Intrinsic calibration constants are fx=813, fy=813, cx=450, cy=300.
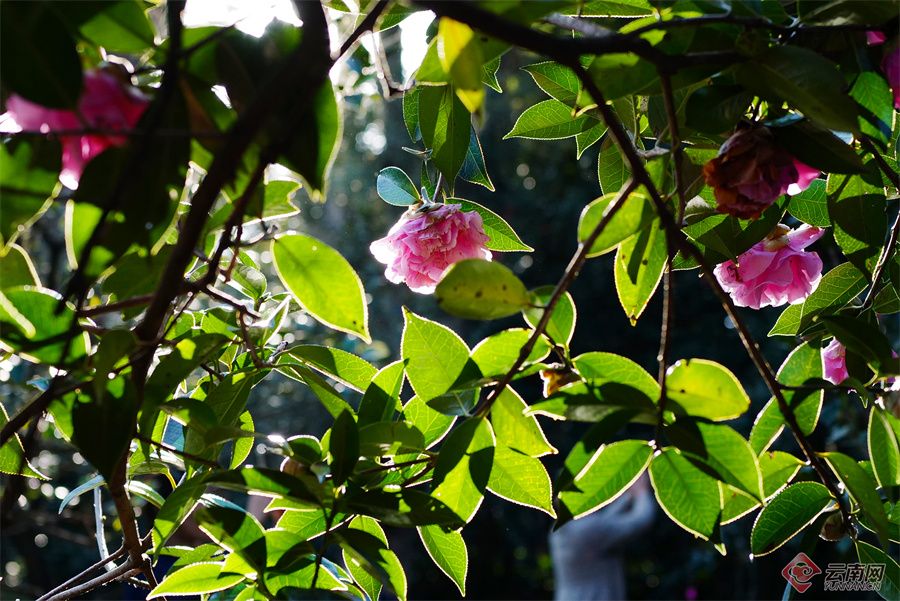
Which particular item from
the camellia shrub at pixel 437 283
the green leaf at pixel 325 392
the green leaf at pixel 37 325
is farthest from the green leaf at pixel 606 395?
the green leaf at pixel 37 325

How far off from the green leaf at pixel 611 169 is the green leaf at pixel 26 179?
1.18ft

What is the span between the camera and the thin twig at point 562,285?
35 cm

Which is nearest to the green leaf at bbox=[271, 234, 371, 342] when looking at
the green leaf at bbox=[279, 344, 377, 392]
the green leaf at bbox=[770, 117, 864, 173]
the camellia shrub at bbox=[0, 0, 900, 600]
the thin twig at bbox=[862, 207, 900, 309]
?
the camellia shrub at bbox=[0, 0, 900, 600]

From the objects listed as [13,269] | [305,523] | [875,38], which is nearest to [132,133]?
[13,269]

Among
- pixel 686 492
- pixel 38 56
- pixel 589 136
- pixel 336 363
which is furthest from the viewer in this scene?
pixel 589 136

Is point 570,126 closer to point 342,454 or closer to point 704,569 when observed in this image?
point 342,454

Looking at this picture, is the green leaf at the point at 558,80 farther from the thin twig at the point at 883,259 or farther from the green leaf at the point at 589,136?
the thin twig at the point at 883,259

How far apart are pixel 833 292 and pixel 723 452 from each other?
29cm

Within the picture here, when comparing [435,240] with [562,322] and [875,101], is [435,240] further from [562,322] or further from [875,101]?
[875,101]

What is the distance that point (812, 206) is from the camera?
57 centimetres

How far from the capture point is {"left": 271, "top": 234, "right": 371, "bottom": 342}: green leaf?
15.0 inches

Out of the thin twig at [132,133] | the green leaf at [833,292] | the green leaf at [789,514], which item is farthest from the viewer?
the green leaf at [833,292]

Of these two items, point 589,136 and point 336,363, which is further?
point 589,136

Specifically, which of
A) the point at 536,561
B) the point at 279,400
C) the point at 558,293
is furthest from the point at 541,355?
the point at 536,561
